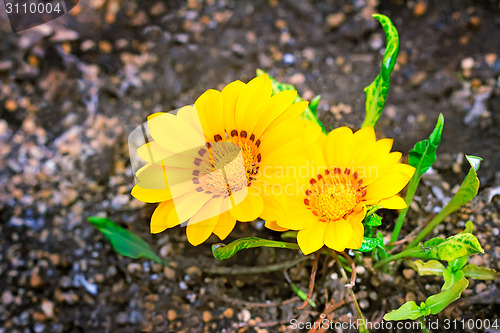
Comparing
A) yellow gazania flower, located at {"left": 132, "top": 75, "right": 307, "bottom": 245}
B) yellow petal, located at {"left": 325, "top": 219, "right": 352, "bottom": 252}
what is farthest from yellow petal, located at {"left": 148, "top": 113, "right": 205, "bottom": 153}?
yellow petal, located at {"left": 325, "top": 219, "right": 352, "bottom": 252}

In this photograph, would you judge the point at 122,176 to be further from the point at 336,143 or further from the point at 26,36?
the point at 336,143

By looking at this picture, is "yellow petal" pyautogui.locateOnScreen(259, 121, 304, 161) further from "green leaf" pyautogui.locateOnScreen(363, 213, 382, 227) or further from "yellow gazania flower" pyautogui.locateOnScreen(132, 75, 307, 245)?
"green leaf" pyautogui.locateOnScreen(363, 213, 382, 227)

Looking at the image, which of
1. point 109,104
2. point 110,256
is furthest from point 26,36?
point 110,256

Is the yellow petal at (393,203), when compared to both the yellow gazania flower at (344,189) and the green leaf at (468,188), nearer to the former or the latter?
the yellow gazania flower at (344,189)

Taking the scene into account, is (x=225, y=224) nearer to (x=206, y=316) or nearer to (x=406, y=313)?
(x=406, y=313)

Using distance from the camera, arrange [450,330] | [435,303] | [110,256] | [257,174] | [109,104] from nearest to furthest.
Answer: [257,174], [435,303], [450,330], [110,256], [109,104]
